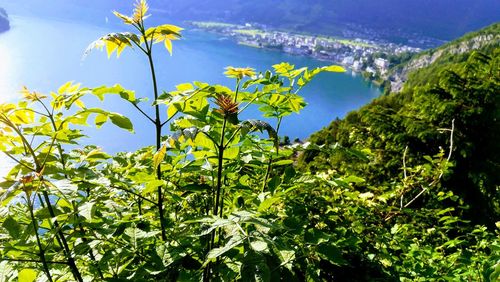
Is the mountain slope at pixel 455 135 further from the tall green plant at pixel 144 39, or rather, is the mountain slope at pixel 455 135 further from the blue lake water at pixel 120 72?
the blue lake water at pixel 120 72

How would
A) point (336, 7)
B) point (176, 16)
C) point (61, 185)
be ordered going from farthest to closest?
point (336, 7)
point (176, 16)
point (61, 185)

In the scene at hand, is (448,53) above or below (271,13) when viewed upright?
below

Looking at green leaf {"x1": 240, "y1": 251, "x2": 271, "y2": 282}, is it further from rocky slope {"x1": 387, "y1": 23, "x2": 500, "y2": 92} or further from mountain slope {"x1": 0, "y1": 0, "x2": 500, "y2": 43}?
mountain slope {"x1": 0, "y1": 0, "x2": 500, "y2": 43}

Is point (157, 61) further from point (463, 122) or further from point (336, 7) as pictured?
point (336, 7)

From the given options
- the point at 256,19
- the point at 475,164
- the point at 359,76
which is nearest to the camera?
the point at 475,164

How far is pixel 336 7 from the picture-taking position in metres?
199

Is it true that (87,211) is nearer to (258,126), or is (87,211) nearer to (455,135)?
(258,126)

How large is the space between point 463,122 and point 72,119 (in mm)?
6989

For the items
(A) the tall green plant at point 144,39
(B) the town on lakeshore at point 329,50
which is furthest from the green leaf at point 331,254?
(B) the town on lakeshore at point 329,50

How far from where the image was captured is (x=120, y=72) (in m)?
47.1

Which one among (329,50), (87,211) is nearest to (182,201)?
(87,211)

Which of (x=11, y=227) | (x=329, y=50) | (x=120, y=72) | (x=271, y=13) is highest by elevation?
(x=11, y=227)

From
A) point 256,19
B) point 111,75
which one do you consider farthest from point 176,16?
point 111,75

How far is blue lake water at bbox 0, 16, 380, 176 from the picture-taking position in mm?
30562
